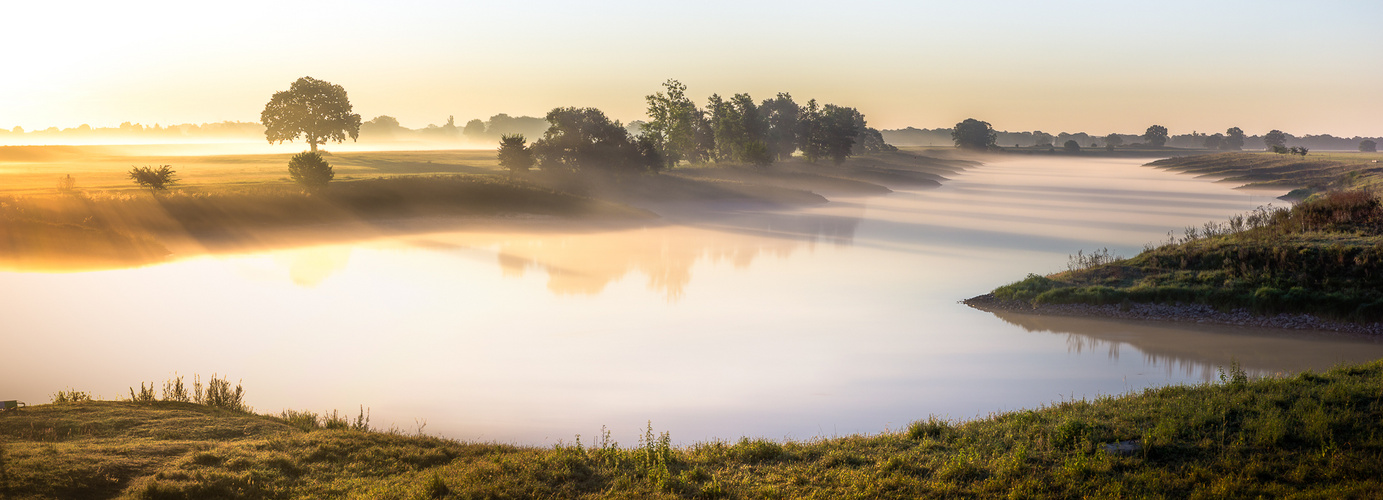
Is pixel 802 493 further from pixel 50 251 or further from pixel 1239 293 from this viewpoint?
pixel 50 251

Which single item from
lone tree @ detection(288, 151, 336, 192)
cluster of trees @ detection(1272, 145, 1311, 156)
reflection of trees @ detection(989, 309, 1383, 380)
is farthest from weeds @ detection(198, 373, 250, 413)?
cluster of trees @ detection(1272, 145, 1311, 156)

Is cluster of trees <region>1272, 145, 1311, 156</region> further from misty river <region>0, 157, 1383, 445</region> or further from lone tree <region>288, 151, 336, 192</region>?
lone tree <region>288, 151, 336, 192</region>

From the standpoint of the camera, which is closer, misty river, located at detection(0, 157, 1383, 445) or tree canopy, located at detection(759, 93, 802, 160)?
misty river, located at detection(0, 157, 1383, 445)

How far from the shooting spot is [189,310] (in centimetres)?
3384

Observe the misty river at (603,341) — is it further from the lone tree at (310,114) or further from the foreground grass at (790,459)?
the lone tree at (310,114)

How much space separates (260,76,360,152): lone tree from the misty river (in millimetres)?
65477

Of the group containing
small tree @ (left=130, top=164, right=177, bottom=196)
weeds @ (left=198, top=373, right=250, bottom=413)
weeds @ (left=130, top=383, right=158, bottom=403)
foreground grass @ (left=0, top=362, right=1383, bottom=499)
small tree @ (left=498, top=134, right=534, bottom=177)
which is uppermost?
small tree @ (left=498, top=134, right=534, bottom=177)

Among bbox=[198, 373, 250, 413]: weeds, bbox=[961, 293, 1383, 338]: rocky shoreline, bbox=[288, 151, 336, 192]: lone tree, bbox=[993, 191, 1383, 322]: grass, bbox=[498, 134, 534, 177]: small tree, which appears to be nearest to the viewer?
bbox=[198, 373, 250, 413]: weeds

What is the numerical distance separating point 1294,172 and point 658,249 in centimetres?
11165

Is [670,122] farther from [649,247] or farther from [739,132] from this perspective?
[649,247]

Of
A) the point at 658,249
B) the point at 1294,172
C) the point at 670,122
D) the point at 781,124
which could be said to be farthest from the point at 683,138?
the point at 1294,172

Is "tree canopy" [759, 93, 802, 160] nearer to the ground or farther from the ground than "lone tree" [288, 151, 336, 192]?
farther from the ground

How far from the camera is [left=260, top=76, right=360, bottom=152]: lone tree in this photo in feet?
363

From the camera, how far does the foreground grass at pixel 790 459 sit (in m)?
11.0
